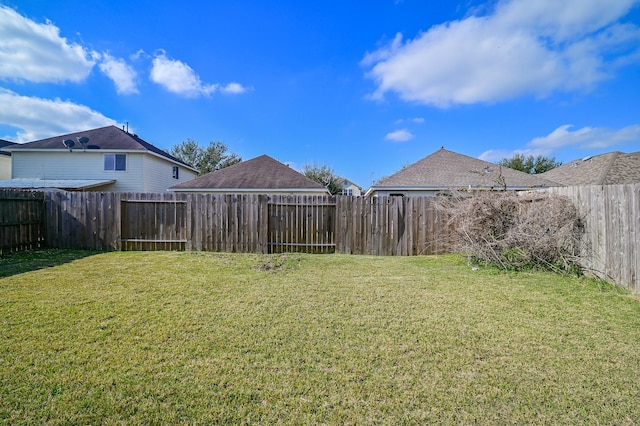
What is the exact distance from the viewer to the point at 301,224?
8258 millimetres

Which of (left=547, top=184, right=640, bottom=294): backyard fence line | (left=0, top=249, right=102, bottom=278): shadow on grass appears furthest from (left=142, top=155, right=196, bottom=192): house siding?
(left=547, top=184, right=640, bottom=294): backyard fence line

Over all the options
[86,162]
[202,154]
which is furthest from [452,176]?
[202,154]

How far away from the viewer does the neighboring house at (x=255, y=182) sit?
610 inches

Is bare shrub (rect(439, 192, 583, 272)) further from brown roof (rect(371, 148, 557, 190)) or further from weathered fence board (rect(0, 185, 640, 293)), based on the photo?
brown roof (rect(371, 148, 557, 190))

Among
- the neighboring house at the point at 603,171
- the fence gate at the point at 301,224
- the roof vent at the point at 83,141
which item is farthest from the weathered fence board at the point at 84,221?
the neighboring house at the point at 603,171

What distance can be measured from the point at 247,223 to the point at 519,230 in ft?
21.8

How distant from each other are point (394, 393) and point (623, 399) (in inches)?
63.3

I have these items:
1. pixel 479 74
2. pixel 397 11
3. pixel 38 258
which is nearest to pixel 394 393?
pixel 38 258

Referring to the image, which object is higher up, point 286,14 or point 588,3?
point 286,14

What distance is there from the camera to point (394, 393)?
2092 millimetres

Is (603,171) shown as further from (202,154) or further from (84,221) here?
(202,154)

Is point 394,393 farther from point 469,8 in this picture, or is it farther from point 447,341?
point 469,8

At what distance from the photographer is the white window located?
16344 mm

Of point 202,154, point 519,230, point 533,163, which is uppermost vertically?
point 202,154
